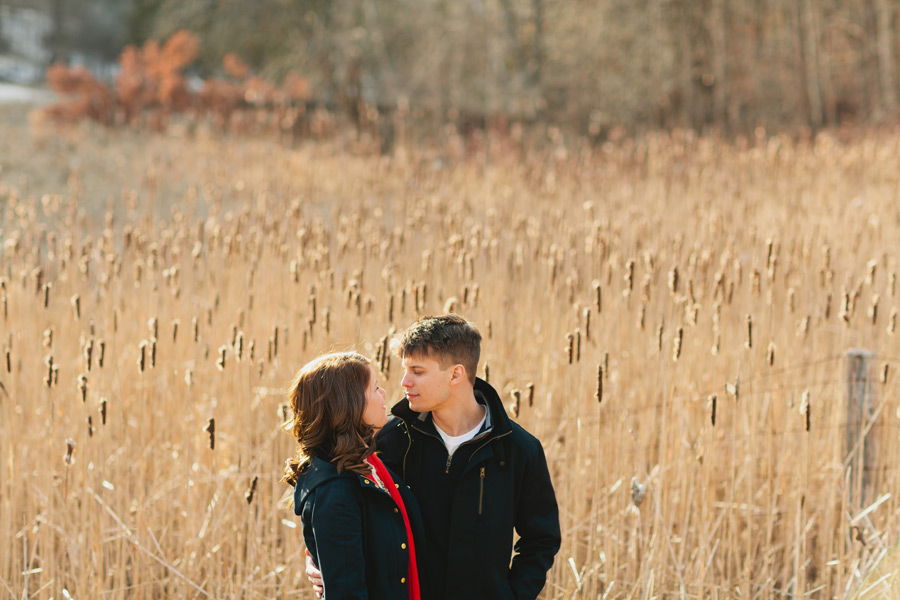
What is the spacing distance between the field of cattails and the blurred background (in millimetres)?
8264

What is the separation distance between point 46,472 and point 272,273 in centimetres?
143

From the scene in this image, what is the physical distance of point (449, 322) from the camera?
5.88 feet

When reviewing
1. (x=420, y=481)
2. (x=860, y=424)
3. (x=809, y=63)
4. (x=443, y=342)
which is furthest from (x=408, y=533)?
(x=809, y=63)

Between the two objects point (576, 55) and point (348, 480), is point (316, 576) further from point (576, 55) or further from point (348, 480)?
point (576, 55)

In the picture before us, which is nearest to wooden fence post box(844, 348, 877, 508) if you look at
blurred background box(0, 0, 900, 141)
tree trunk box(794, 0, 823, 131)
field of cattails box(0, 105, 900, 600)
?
field of cattails box(0, 105, 900, 600)

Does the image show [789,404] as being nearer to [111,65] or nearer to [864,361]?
[864,361]

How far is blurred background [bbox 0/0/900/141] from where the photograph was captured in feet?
45.3

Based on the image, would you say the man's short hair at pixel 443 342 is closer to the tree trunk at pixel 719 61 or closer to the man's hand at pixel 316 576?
the man's hand at pixel 316 576

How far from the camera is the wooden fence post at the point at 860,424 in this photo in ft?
9.27

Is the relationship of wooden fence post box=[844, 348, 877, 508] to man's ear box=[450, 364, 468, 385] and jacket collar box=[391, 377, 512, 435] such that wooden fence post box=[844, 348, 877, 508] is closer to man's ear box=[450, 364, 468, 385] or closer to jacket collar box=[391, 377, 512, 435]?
jacket collar box=[391, 377, 512, 435]

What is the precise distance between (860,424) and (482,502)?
166 cm

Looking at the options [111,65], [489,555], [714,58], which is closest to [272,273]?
[489,555]

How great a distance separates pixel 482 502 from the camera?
180 centimetres

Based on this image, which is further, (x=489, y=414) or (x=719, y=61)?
(x=719, y=61)
